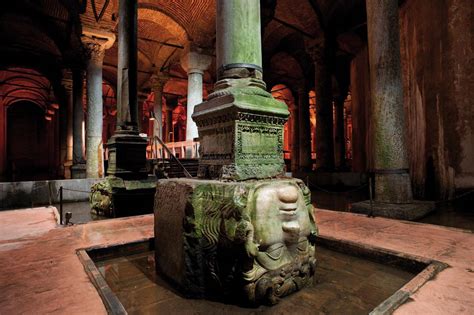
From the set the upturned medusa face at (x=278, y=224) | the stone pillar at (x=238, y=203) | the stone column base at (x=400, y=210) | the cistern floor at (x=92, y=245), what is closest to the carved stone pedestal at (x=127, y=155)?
the cistern floor at (x=92, y=245)

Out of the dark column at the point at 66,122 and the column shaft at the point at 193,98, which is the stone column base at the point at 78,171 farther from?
the column shaft at the point at 193,98

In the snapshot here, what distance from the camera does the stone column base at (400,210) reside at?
4.43m

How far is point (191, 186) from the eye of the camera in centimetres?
227

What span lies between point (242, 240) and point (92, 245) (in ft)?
6.71

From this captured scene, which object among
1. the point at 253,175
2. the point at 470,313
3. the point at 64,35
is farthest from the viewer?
the point at 64,35

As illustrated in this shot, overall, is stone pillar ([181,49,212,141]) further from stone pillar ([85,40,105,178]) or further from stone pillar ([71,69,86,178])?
stone pillar ([71,69,86,178])

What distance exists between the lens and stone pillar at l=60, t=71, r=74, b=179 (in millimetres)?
Answer: 14156

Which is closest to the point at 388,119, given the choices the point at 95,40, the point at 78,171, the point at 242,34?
the point at 242,34

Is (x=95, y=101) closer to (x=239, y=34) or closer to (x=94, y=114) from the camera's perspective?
(x=94, y=114)

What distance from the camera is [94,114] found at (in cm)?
920

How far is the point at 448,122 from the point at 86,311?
23.6ft

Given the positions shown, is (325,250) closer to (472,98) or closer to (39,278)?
(39,278)

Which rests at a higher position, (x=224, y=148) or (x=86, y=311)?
(x=224, y=148)

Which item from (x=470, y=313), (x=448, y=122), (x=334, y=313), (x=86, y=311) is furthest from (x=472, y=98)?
(x=86, y=311)
